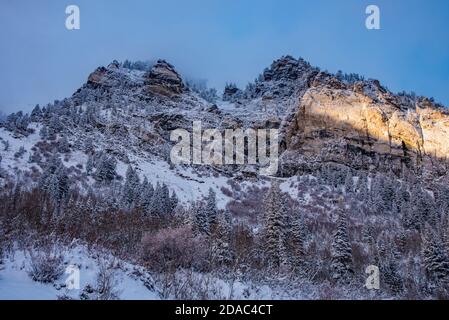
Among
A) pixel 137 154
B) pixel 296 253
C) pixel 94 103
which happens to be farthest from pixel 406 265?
pixel 94 103

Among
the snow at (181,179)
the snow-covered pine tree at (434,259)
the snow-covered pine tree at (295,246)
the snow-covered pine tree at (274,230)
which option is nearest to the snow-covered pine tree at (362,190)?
the snow at (181,179)

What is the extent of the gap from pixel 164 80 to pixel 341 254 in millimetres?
94565

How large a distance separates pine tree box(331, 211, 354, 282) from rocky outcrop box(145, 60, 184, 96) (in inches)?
3439

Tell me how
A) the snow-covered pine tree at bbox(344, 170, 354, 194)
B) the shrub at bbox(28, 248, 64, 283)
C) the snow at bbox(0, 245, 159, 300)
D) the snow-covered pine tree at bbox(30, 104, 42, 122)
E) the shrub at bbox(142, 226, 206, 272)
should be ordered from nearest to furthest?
1. the snow at bbox(0, 245, 159, 300)
2. the shrub at bbox(28, 248, 64, 283)
3. the shrub at bbox(142, 226, 206, 272)
4. the snow-covered pine tree at bbox(344, 170, 354, 194)
5. the snow-covered pine tree at bbox(30, 104, 42, 122)

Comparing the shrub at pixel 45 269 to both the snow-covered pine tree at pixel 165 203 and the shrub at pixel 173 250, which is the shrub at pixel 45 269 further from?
the snow-covered pine tree at pixel 165 203

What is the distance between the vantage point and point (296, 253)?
29.4 m

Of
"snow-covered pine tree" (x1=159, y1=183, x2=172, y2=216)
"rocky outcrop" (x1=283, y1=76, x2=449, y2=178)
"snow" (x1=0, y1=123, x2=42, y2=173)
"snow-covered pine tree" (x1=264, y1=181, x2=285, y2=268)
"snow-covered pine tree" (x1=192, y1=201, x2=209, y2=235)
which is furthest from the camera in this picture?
"rocky outcrop" (x1=283, y1=76, x2=449, y2=178)

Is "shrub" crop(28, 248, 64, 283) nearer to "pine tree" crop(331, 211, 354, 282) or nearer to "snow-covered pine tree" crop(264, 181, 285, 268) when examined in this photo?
"snow-covered pine tree" crop(264, 181, 285, 268)

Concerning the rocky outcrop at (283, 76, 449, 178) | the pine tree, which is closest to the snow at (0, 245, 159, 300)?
the pine tree

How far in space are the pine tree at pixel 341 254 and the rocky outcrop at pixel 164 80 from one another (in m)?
87.4

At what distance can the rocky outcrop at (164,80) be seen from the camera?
111250mm

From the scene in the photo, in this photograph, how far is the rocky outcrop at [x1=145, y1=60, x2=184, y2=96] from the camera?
111 metres
